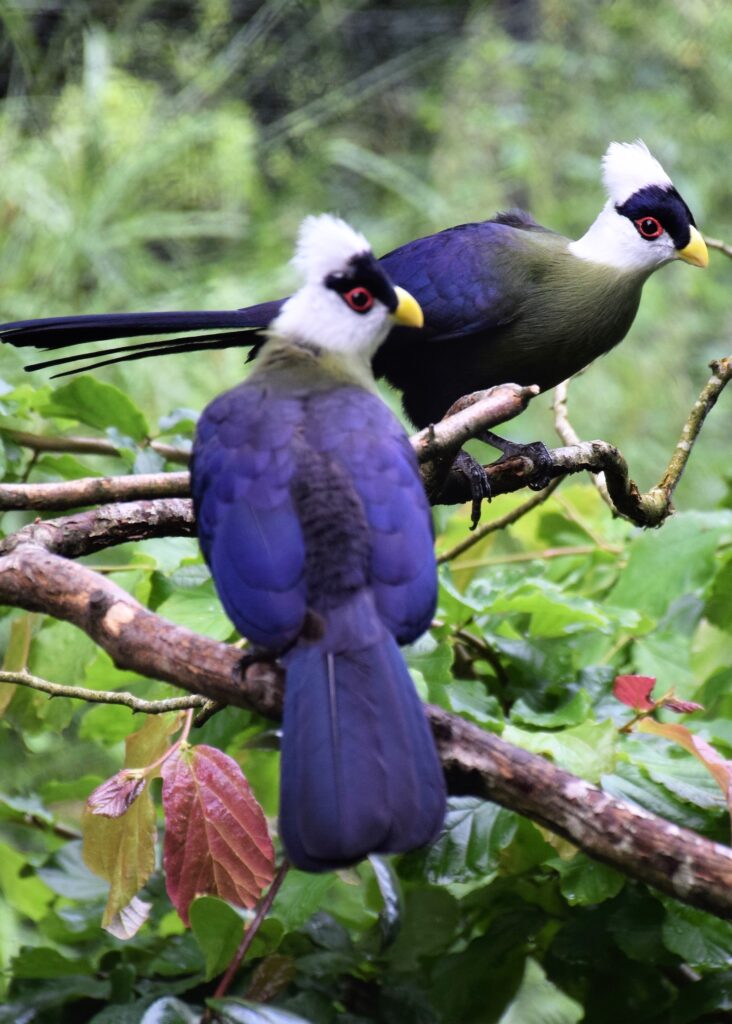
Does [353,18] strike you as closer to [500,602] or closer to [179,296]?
[179,296]

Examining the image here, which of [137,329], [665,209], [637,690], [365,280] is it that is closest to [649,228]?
[665,209]

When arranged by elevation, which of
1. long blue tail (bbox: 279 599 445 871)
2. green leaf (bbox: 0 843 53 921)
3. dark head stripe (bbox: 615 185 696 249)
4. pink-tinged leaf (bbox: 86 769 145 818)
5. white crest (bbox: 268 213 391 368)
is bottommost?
green leaf (bbox: 0 843 53 921)

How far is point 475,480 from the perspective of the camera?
5.73ft

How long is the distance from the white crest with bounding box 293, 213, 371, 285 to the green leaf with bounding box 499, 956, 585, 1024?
1.01m

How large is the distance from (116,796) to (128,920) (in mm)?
171

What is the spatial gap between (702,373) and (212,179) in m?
2.33

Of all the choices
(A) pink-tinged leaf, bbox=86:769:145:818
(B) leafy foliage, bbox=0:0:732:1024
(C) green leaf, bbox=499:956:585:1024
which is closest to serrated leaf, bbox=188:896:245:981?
(B) leafy foliage, bbox=0:0:732:1024

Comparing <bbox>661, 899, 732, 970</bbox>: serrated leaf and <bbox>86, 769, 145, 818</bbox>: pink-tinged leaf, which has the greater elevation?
<bbox>86, 769, 145, 818</bbox>: pink-tinged leaf

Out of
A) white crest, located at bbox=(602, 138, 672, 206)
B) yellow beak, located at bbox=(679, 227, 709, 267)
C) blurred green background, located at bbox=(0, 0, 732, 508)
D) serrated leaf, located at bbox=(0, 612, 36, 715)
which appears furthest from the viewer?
blurred green background, located at bbox=(0, 0, 732, 508)

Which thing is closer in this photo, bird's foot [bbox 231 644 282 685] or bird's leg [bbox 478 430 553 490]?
bird's foot [bbox 231 644 282 685]

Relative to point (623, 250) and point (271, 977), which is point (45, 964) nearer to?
point (271, 977)

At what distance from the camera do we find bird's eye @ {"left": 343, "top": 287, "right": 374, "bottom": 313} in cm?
156

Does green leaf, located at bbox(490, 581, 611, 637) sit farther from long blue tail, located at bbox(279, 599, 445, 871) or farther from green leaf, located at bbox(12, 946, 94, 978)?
green leaf, located at bbox(12, 946, 94, 978)

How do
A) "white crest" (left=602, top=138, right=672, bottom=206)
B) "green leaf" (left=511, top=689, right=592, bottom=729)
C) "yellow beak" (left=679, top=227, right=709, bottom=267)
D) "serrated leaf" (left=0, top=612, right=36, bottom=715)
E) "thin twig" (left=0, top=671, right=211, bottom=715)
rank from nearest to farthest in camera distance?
"thin twig" (left=0, top=671, right=211, bottom=715), "green leaf" (left=511, top=689, right=592, bottom=729), "serrated leaf" (left=0, top=612, right=36, bottom=715), "yellow beak" (left=679, top=227, right=709, bottom=267), "white crest" (left=602, top=138, right=672, bottom=206)
